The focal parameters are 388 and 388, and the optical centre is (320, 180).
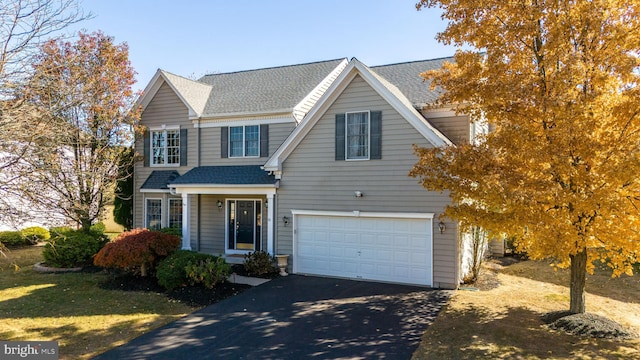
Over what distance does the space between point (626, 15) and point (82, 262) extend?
17569 mm

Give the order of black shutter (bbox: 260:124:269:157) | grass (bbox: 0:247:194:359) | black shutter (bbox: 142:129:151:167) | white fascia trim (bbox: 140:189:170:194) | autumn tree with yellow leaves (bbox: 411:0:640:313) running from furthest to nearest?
black shutter (bbox: 142:129:151:167) < white fascia trim (bbox: 140:189:170:194) < black shutter (bbox: 260:124:269:157) < grass (bbox: 0:247:194:359) < autumn tree with yellow leaves (bbox: 411:0:640:313)

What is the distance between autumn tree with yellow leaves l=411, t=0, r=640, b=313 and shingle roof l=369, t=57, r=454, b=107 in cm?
538

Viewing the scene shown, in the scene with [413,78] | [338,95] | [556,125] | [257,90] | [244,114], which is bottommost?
[556,125]

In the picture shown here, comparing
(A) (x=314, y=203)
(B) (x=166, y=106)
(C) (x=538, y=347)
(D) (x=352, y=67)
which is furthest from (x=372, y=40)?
(C) (x=538, y=347)

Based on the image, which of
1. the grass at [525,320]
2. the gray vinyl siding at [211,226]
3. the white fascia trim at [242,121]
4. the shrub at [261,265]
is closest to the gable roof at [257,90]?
the white fascia trim at [242,121]

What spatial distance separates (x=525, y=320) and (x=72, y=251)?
14768mm

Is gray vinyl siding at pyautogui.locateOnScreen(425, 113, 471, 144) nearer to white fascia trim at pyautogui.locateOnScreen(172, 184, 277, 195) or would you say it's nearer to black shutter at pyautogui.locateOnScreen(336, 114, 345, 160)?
black shutter at pyautogui.locateOnScreen(336, 114, 345, 160)

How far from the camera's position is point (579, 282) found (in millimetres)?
8609

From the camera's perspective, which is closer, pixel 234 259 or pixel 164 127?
pixel 234 259

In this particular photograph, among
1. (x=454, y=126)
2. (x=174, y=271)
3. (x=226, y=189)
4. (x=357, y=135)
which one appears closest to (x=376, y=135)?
(x=357, y=135)

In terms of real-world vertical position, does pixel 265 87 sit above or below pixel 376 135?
above

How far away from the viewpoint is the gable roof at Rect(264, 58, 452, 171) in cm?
1160

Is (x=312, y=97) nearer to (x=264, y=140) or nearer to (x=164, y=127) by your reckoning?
(x=264, y=140)

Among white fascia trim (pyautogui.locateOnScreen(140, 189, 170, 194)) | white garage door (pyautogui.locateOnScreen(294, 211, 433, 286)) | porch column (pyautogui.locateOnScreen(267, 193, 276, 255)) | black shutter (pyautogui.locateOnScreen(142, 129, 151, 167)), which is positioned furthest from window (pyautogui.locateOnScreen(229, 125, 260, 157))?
black shutter (pyautogui.locateOnScreen(142, 129, 151, 167))
